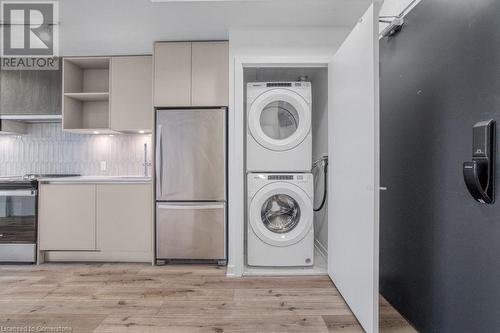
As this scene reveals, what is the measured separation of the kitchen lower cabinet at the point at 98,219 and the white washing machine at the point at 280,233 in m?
1.10

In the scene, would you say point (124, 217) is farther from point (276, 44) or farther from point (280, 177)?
point (276, 44)

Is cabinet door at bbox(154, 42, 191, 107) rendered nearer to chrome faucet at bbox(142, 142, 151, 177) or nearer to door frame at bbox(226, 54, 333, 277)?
door frame at bbox(226, 54, 333, 277)

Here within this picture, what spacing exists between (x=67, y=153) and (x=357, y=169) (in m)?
3.42

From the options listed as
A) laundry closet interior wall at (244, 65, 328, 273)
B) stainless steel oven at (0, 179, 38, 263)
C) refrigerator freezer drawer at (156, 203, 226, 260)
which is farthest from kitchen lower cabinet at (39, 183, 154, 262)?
laundry closet interior wall at (244, 65, 328, 273)

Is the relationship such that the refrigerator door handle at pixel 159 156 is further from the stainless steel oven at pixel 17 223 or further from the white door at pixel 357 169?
the white door at pixel 357 169

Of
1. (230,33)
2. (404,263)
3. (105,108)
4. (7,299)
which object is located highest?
(230,33)

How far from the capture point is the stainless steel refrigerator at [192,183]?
285cm

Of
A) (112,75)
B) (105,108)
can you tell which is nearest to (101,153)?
(105,108)

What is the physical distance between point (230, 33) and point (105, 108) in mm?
1823

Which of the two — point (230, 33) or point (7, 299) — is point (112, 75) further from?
point (7, 299)

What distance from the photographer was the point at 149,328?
5.85ft

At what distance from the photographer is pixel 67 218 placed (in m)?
2.95

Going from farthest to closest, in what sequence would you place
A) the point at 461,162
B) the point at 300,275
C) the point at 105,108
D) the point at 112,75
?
1. the point at 105,108
2. the point at 112,75
3. the point at 300,275
4. the point at 461,162

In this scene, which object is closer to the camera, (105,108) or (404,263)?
(404,263)
